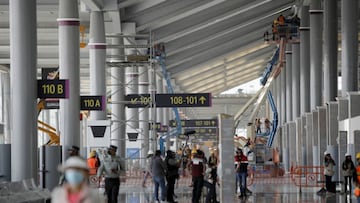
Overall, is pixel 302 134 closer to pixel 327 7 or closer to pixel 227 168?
pixel 327 7

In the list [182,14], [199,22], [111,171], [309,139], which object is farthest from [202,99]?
[199,22]

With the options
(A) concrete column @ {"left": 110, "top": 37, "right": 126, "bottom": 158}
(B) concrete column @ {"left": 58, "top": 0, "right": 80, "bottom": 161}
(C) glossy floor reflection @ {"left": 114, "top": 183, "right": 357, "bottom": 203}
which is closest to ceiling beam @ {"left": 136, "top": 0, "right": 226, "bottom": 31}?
(A) concrete column @ {"left": 110, "top": 37, "right": 126, "bottom": 158}

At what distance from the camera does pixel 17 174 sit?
2272cm

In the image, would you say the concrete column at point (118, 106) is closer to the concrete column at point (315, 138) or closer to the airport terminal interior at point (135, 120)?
the airport terminal interior at point (135, 120)

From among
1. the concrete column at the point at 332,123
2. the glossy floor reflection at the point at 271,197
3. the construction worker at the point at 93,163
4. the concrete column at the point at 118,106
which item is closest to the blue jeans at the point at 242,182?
the glossy floor reflection at the point at 271,197

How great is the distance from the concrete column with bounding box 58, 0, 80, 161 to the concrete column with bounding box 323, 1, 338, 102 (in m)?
13.9

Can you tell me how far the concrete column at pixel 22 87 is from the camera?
22734mm

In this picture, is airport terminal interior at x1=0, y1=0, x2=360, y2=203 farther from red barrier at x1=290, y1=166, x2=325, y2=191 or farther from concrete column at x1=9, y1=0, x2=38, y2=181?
red barrier at x1=290, y1=166, x2=325, y2=191

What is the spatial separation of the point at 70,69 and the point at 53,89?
6.90m

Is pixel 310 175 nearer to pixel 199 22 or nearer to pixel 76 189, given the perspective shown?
pixel 199 22

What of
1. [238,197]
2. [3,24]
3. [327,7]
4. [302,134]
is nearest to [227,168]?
[238,197]

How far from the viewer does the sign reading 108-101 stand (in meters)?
23.0

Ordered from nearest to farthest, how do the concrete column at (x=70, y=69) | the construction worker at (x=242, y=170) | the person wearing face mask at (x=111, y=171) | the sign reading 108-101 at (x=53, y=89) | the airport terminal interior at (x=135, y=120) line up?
the person wearing face mask at (x=111, y=171) < the airport terminal interior at (x=135, y=120) < the sign reading 108-101 at (x=53, y=89) < the construction worker at (x=242, y=170) < the concrete column at (x=70, y=69)

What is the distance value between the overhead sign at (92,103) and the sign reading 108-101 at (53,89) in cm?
805
